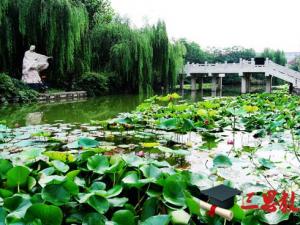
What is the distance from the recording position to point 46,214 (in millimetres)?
1173

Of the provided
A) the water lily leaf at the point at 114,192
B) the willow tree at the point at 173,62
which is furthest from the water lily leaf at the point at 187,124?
the willow tree at the point at 173,62

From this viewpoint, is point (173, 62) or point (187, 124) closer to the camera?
point (187, 124)

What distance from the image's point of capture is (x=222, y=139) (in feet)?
11.3

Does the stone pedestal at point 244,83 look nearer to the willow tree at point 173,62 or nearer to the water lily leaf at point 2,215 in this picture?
→ the willow tree at point 173,62

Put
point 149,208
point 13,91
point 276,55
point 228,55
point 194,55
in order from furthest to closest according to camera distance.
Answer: point 276,55 → point 228,55 → point 194,55 → point 13,91 → point 149,208

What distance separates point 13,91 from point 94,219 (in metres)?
8.90

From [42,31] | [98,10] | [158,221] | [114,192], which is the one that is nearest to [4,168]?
[114,192]

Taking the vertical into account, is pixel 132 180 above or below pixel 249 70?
below

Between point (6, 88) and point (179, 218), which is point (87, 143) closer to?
point (179, 218)

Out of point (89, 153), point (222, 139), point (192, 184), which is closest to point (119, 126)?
point (222, 139)

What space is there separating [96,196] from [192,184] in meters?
0.42

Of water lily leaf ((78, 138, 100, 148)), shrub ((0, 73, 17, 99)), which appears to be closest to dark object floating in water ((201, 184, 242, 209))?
water lily leaf ((78, 138, 100, 148))

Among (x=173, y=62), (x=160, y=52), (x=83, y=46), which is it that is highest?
(x=83, y=46)

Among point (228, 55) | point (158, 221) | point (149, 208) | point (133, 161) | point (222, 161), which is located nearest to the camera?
point (158, 221)
